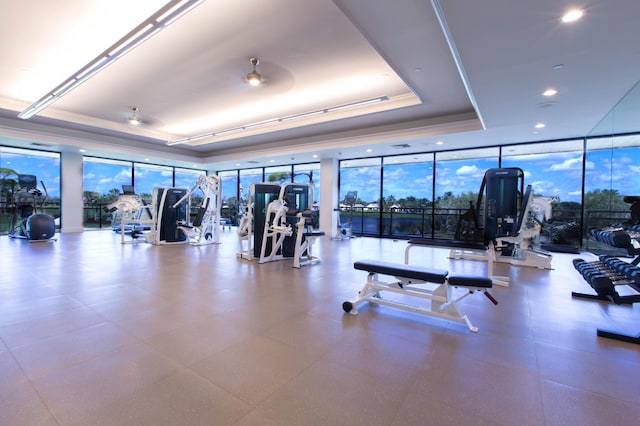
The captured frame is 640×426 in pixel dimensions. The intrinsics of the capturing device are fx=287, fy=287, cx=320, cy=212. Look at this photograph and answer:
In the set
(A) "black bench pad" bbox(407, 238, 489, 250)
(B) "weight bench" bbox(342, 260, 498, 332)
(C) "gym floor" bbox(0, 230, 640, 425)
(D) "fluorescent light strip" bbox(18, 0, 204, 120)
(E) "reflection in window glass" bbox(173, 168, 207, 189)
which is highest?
(D) "fluorescent light strip" bbox(18, 0, 204, 120)

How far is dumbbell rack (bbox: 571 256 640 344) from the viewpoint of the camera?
95.0 inches

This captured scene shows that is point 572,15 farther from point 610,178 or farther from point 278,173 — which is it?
point 278,173

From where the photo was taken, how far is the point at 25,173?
9.05 m

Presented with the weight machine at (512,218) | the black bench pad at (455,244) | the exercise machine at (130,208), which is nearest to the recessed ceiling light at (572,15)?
the black bench pad at (455,244)

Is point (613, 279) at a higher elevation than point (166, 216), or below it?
below

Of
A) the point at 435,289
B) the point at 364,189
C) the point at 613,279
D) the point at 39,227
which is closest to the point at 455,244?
the point at 435,289

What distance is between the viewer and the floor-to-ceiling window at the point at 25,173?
8477mm

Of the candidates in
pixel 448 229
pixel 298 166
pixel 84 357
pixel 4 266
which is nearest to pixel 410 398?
pixel 84 357

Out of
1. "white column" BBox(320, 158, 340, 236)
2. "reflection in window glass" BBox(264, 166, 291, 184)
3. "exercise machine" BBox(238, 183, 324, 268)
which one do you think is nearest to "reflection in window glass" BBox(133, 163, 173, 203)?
"reflection in window glass" BBox(264, 166, 291, 184)

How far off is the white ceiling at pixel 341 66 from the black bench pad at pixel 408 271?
7.44 ft

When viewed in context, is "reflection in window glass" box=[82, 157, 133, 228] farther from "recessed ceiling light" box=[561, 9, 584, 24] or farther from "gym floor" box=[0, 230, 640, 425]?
"recessed ceiling light" box=[561, 9, 584, 24]

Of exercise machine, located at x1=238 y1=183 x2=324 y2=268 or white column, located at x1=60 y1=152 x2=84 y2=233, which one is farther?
Answer: white column, located at x1=60 y1=152 x2=84 y2=233

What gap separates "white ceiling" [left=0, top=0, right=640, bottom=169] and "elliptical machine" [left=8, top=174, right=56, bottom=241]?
1467mm

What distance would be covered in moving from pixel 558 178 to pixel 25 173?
15.7m
